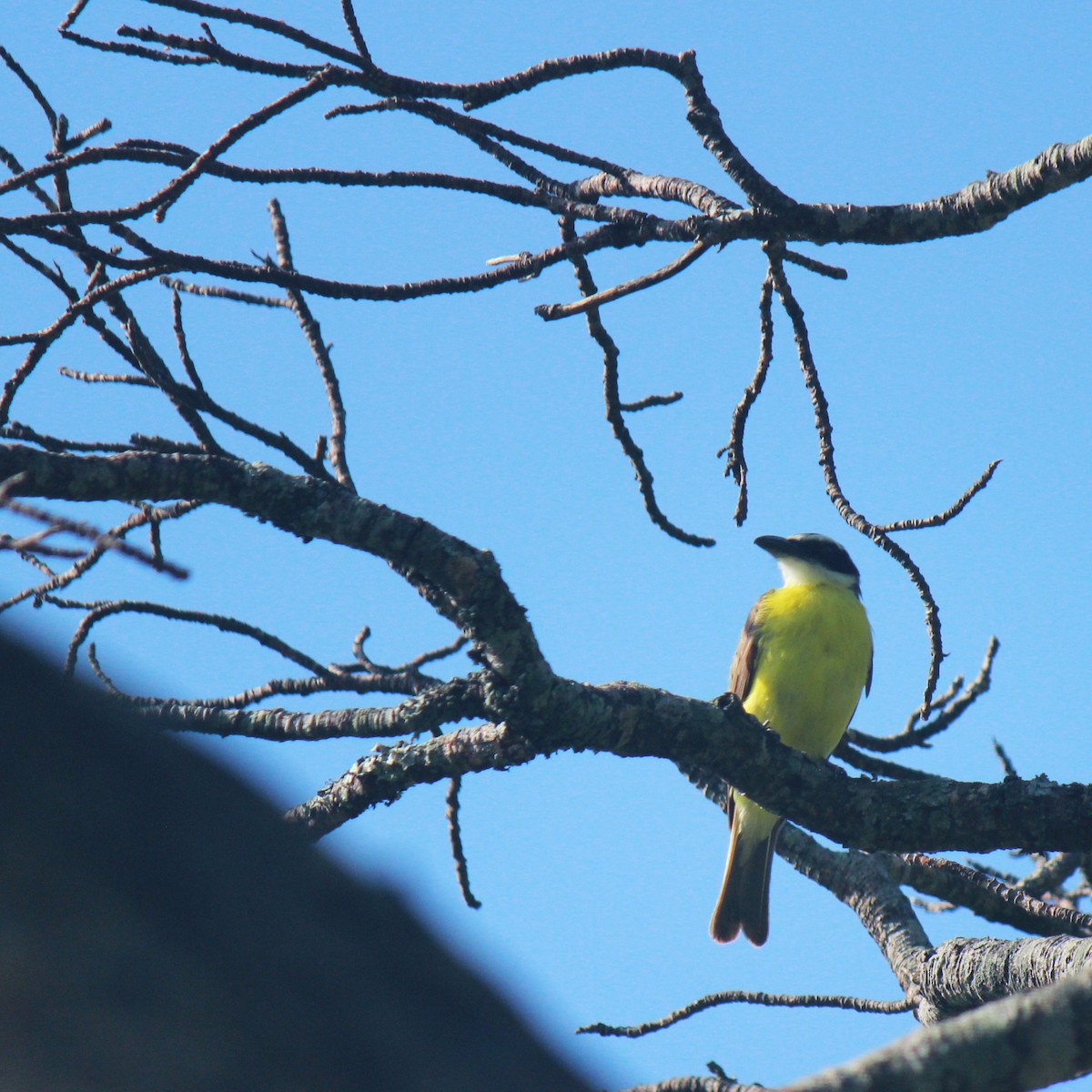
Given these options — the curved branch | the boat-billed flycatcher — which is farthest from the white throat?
the curved branch

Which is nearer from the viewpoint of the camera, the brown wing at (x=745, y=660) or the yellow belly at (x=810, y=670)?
the yellow belly at (x=810, y=670)

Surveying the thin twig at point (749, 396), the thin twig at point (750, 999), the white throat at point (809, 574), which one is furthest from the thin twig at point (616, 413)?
the white throat at point (809, 574)

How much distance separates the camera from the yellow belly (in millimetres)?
6703

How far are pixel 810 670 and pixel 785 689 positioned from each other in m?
0.18

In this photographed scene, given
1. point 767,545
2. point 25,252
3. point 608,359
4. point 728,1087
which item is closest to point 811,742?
point 767,545

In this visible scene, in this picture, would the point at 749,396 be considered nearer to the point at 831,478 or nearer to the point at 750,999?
the point at 831,478

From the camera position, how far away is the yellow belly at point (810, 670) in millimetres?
6703

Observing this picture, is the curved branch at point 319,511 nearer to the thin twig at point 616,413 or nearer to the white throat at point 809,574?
the thin twig at point 616,413

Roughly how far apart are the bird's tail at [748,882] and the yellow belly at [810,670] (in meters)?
0.54

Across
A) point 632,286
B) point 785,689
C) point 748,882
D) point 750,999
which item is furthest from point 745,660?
point 632,286

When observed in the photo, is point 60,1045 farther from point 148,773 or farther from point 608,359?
point 608,359

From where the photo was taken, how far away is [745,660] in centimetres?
703

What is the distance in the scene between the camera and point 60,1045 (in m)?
1.00

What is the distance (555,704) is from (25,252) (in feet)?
6.97
